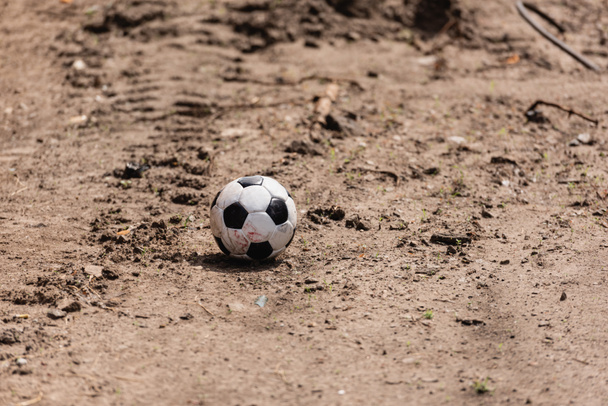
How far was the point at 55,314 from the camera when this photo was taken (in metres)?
3.38

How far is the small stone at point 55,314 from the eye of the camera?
3.38 metres

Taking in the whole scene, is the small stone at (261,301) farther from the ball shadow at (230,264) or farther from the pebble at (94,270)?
the pebble at (94,270)

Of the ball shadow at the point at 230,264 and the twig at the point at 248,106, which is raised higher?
the ball shadow at the point at 230,264

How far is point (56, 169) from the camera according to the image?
5.50 meters

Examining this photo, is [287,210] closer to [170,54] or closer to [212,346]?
[212,346]

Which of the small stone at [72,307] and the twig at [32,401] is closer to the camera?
the twig at [32,401]

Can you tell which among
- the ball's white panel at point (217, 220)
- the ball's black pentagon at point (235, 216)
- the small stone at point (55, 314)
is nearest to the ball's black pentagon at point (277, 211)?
the ball's black pentagon at point (235, 216)

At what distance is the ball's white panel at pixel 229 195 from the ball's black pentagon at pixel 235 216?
0.12 feet

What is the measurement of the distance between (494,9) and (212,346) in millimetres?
6881

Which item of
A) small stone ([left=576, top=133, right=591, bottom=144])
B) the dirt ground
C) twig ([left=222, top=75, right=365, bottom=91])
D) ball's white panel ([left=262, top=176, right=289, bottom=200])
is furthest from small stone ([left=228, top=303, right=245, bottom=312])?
small stone ([left=576, top=133, right=591, bottom=144])

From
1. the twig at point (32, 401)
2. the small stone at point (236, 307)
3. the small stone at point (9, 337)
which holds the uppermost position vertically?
the twig at point (32, 401)

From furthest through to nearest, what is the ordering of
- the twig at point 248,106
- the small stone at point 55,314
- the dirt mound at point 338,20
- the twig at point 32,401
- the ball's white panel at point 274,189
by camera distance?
the dirt mound at point 338,20, the twig at point 248,106, the ball's white panel at point 274,189, the small stone at point 55,314, the twig at point 32,401

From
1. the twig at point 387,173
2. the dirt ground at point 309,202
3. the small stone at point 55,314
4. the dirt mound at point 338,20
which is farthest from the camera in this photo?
the dirt mound at point 338,20

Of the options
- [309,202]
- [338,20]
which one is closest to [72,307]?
[309,202]
